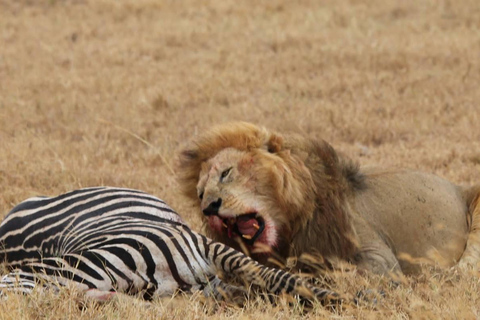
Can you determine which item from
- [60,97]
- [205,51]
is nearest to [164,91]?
[60,97]

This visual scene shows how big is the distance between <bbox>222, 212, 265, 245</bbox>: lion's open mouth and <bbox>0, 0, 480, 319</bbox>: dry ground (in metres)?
0.55

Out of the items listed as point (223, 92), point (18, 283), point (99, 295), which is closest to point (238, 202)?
point (99, 295)

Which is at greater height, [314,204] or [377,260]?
[314,204]

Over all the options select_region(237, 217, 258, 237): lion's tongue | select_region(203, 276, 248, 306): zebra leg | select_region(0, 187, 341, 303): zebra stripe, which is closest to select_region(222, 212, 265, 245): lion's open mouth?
select_region(237, 217, 258, 237): lion's tongue

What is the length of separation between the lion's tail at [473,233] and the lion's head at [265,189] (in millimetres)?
816

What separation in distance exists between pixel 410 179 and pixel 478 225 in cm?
51

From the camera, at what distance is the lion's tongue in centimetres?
471

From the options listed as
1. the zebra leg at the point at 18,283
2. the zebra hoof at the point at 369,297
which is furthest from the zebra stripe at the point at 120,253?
the zebra hoof at the point at 369,297

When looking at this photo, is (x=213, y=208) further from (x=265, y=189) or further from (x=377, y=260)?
(x=377, y=260)

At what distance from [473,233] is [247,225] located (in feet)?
5.28

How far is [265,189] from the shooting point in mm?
4719

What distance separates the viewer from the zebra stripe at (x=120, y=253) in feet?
13.4

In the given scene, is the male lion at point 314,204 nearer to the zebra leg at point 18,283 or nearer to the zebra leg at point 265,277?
the zebra leg at point 265,277

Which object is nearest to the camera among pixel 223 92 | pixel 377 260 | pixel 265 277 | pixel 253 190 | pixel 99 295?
pixel 99 295
